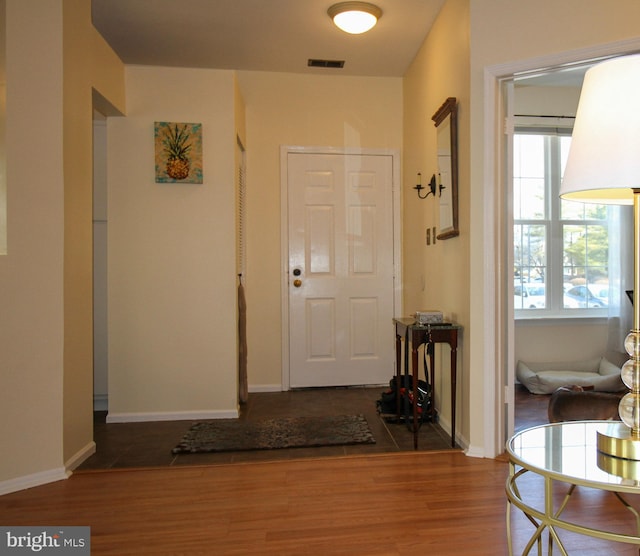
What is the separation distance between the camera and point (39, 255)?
2.44m

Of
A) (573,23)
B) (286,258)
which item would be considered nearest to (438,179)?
(573,23)

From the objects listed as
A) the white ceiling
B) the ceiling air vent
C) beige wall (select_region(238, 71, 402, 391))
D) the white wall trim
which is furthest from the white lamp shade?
the white wall trim

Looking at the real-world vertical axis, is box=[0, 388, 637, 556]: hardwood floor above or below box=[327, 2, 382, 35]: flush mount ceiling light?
below

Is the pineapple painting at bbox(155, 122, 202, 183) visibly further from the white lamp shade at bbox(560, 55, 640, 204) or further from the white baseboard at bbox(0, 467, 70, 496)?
the white lamp shade at bbox(560, 55, 640, 204)

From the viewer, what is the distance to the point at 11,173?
7.77 feet

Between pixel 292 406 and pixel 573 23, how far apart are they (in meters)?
3.03

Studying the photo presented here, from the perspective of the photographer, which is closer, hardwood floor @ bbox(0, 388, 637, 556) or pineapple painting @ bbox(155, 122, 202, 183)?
hardwood floor @ bbox(0, 388, 637, 556)

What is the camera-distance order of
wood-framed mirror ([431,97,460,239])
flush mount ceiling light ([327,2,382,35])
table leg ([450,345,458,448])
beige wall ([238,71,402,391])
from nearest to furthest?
table leg ([450,345,458,448]) < wood-framed mirror ([431,97,460,239]) < flush mount ceiling light ([327,2,382,35]) < beige wall ([238,71,402,391])

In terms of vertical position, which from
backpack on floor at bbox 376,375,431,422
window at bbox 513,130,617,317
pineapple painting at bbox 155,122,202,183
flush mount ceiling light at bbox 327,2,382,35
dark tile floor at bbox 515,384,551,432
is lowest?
dark tile floor at bbox 515,384,551,432

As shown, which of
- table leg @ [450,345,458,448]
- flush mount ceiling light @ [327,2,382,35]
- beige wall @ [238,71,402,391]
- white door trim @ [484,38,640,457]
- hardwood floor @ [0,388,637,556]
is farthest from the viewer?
beige wall @ [238,71,402,391]

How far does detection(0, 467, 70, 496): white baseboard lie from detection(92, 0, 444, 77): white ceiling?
2.77 metres

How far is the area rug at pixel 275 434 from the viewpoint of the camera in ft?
9.56

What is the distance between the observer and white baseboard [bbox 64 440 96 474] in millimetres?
2531

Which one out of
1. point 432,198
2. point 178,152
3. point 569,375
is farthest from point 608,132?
point 569,375
